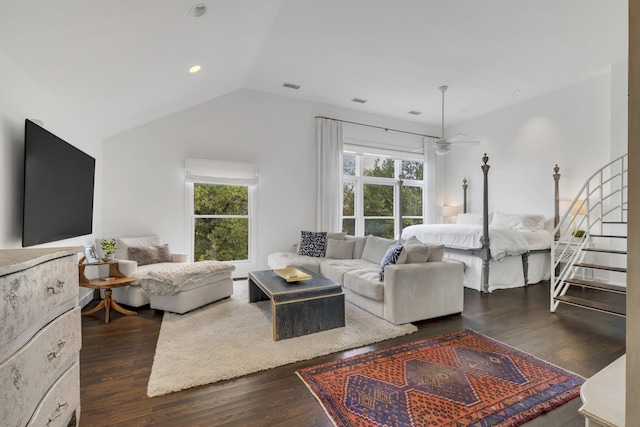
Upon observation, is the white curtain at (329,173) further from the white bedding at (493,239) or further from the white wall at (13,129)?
the white wall at (13,129)

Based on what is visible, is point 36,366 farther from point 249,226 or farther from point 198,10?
point 249,226

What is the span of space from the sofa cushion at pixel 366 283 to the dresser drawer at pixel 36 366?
2521mm

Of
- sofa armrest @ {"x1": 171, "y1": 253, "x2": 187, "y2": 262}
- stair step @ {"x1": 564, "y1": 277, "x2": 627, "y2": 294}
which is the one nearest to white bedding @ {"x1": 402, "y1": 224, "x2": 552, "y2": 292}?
stair step @ {"x1": 564, "y1": 277, "x2": 627, "y2": 294}

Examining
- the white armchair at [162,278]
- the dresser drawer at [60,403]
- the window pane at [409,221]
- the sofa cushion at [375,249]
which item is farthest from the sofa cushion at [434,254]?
the window pane at [409,221]

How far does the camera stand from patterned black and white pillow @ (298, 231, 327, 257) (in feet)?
16.8

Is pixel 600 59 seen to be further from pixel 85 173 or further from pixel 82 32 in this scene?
pixel 85 173

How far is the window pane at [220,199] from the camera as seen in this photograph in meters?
5.23

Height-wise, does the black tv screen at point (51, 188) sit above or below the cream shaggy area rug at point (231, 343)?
above

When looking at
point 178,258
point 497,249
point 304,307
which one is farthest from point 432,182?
point 178,258

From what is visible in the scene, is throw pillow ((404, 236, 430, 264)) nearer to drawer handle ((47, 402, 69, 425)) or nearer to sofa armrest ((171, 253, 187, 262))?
drawer handle ((47, 402, 69, 425))

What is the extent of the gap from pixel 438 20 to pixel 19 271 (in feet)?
13.8

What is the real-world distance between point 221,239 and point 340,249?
2.13 meters

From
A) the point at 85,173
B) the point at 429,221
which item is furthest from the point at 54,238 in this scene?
the point at 429,221

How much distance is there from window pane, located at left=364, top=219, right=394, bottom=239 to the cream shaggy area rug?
11.0 feet
